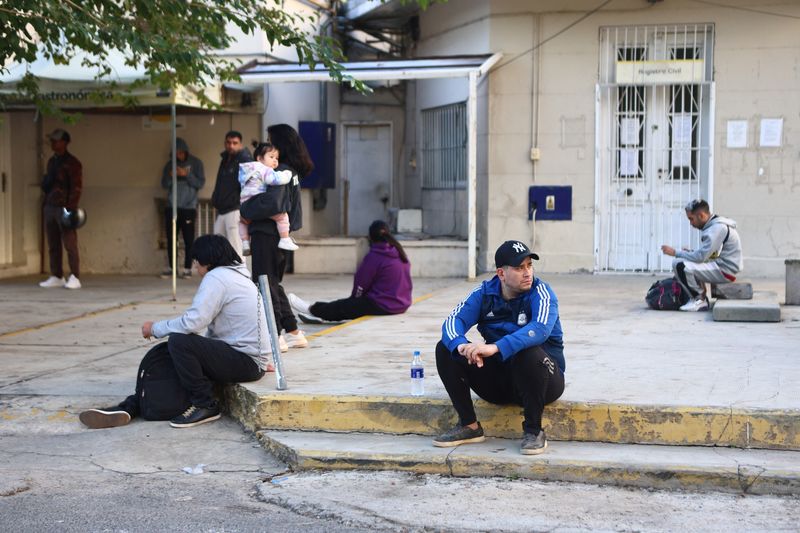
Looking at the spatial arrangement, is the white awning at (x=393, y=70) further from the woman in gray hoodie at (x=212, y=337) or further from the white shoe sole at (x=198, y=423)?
the white shoe sole at (x=198, y=423)

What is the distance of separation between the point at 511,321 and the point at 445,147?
10844mm

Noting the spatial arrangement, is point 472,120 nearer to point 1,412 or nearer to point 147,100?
point 147,100

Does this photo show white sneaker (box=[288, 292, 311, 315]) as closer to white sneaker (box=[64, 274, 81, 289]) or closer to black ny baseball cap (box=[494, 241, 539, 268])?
black ny baseball cap (box=[494, 241, 539, 268])

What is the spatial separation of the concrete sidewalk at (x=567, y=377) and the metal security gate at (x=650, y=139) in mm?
2948

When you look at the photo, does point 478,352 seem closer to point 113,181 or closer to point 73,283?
point 73,283

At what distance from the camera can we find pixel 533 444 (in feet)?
20.3

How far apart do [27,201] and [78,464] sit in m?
11.1

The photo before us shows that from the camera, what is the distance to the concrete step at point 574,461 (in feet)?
19.1

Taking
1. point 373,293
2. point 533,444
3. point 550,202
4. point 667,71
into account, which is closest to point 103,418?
point 533,444

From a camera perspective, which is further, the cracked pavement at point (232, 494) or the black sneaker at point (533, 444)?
the black sneaker at point (533, 444)

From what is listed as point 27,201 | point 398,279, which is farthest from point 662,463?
point 27,201

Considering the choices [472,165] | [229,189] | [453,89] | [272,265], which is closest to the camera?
[272,265]

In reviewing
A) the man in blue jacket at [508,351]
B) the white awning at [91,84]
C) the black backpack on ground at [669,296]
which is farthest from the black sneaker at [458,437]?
the white awning at [91,84]

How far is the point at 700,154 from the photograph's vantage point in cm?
1492
